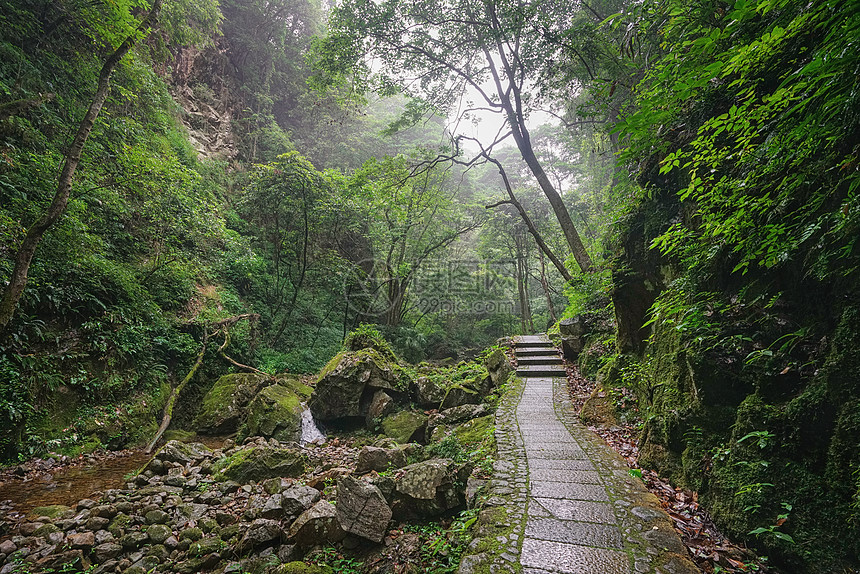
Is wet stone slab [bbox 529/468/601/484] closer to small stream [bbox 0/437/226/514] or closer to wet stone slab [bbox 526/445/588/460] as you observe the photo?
wet stone slab [bbox 526/445/588/460]

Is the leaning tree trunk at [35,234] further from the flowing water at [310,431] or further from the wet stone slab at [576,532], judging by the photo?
the wet stone slab at [576,532]

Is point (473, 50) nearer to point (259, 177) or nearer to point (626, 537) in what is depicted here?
point (259, 177)

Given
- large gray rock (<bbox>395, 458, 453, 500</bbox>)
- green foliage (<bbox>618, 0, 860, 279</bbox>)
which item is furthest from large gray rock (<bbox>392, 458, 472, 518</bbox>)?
green foliage (<bbox>618, 0, 860, 279</bbox>)

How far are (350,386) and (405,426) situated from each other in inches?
68.3

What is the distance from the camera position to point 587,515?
283 cm

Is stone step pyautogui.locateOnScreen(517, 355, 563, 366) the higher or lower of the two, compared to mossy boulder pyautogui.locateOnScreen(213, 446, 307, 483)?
higher

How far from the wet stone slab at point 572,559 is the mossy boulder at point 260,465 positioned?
4447 mm

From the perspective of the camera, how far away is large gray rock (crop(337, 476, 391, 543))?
3309mm

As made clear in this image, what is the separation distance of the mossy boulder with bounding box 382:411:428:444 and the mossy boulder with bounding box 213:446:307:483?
1831 millimetres

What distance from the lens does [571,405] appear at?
627 cm

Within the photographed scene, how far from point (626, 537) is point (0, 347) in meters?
8.96

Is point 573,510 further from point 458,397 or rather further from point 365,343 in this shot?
point 365,343

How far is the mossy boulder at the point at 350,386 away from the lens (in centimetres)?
782

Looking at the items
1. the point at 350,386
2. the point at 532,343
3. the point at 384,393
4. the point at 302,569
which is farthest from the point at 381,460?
the point at 532,343
